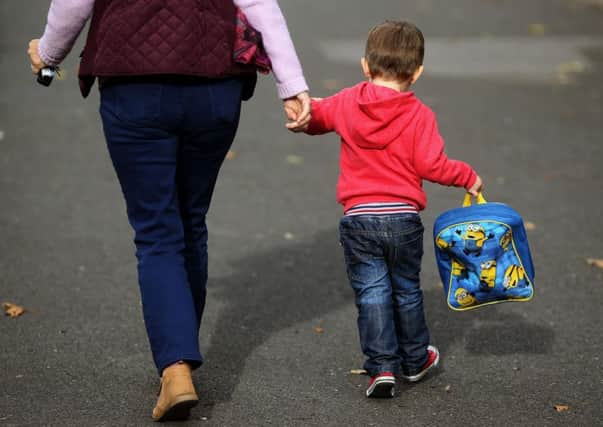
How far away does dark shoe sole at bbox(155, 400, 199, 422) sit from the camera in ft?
12.2

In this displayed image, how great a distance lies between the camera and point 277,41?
376cm

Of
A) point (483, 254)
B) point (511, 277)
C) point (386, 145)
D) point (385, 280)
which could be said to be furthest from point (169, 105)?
point (511, 277)

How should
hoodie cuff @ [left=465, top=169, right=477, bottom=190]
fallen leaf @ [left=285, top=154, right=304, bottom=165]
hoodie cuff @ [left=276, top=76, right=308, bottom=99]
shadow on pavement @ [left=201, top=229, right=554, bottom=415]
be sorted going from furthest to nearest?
fallen leaf @ [left=285, top=154, right=304, bottom=165]
shadow on pavement @ [left=201, top=229, right=554, bottom=415]
hoodie cuff @ [left=465, top=169, right=477, bottom=190]
hoodie cuff @ [left=276, top=76, right=308, bottom=99]

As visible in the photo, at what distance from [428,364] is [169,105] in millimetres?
1577

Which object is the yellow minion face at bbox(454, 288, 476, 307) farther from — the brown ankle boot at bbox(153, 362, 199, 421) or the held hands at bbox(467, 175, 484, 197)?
the brown ankle boot at bbox(153, 362, 199, 421)

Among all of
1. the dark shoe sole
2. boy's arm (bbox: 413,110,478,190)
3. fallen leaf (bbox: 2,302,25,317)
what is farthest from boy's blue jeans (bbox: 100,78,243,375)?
fallen leaf (bbox: 2,302,25,317)

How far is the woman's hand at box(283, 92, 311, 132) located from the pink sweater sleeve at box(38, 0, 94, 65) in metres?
0.78

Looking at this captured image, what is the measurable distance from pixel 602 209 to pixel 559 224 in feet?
1.63

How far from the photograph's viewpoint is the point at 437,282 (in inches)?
227

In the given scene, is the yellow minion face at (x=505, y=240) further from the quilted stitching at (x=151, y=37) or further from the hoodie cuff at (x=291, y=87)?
the quilted stitching at (x=151, y=37)

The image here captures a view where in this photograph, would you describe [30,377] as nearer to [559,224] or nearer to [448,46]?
[559,224]

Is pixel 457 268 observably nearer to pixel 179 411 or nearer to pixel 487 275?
pixel 487 275

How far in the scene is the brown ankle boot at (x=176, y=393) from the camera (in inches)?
146

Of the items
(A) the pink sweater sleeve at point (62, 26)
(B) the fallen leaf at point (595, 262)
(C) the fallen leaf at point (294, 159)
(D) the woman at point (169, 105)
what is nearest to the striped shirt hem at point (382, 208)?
(D) the woman at point (169, 105)
